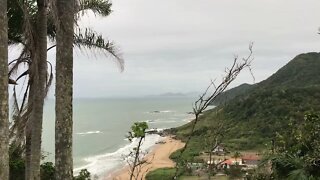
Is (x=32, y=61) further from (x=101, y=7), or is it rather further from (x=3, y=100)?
(x=3, y=100)

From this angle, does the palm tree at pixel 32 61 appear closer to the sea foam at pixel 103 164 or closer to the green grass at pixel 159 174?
the green grass at pixel 159 174

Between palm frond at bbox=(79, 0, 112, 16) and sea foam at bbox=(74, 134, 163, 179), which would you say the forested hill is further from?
palm frond at bbox=(79, 0, 112, 16)

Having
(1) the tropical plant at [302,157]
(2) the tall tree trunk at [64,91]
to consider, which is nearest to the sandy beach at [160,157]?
(1) the tropical plant at [302,157]

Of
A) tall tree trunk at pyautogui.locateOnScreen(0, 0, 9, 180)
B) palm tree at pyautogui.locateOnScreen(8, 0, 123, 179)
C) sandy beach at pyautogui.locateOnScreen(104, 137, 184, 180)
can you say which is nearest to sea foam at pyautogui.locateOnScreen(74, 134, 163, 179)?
sandy beach at pyautogui.locateOnScreen(104, 137, 184, 180)

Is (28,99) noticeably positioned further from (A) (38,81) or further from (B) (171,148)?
(B) (171,148)

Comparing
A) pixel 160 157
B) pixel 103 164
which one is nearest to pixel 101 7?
pixel 103 164

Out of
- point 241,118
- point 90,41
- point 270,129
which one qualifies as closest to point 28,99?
point 90,41

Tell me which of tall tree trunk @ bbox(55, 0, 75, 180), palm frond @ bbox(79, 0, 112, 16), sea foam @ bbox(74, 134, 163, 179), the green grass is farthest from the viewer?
sea foam @ bbox(74, 134, 163, 179)
